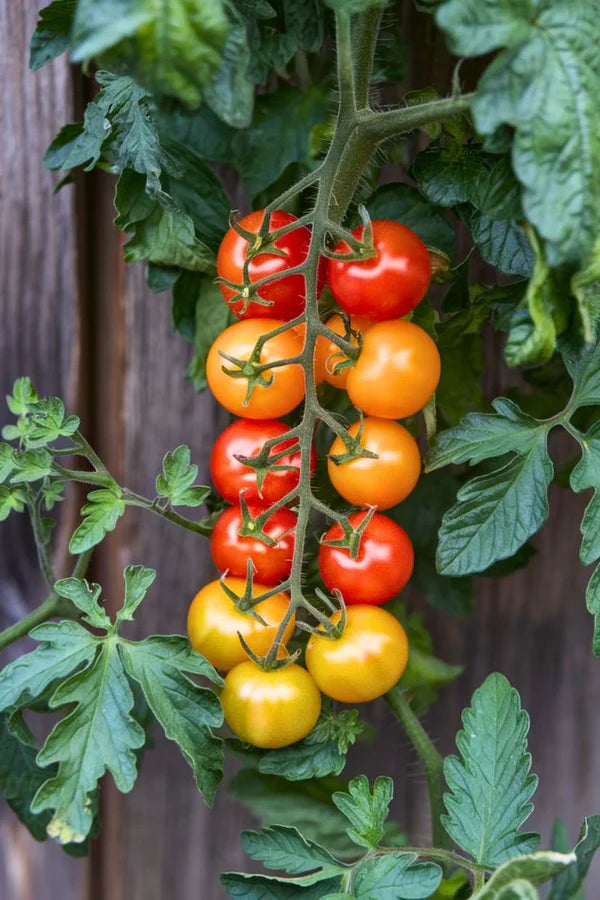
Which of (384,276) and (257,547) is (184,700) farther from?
(384,276)

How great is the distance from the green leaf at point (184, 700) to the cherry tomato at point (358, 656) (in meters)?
0.08

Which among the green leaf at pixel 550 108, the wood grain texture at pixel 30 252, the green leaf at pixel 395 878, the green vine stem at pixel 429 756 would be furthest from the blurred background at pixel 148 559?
the green leaf at pixel 550 108

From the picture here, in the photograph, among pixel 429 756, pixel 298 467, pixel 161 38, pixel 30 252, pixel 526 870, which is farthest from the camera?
pixel 30 252

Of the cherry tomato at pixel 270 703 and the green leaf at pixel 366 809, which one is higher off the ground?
the cherry tomato at pixel 270 703

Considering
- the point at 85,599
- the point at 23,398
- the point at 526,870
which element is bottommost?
the point at 526,870

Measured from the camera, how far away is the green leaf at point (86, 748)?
0.59 metres

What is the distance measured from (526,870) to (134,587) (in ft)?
1.07

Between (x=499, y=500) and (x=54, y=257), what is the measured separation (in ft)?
1.66

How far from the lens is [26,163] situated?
859 mm

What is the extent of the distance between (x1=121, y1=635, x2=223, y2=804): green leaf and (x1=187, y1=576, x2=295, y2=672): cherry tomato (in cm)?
3

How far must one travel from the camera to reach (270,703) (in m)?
0.63

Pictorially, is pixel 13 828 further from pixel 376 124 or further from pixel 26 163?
pixel 376 124

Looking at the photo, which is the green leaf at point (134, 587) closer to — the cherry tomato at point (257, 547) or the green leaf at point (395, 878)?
the cherry tomato at point (257, 547)

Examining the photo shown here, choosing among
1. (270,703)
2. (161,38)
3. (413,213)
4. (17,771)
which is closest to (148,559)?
(17,771)
